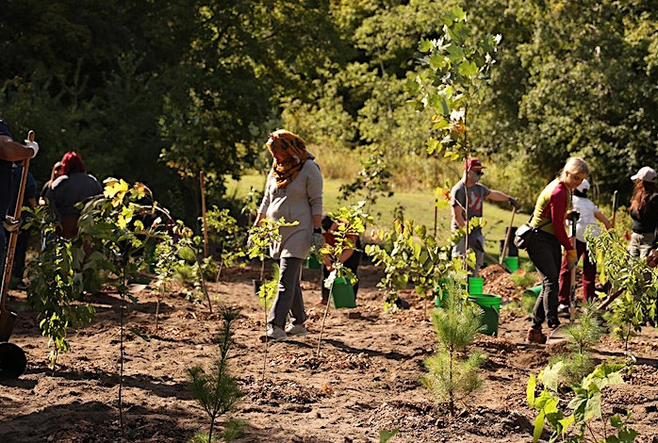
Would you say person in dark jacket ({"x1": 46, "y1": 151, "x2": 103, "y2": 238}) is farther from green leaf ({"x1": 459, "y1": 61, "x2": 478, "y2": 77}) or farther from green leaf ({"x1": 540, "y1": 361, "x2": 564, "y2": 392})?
green leaf ({"x1": 540, "y1": 361, "x2": 564, "y2": 392})

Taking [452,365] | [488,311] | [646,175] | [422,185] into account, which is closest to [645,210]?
[646,175]

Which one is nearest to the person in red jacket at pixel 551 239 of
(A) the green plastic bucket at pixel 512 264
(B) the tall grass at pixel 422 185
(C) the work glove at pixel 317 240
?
(C) the work glove at pixel 317 240

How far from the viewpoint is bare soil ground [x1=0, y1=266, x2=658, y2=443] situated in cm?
522

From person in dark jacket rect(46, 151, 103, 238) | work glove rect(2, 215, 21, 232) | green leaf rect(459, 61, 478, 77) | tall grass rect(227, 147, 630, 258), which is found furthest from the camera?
tall grass rect(227, 147, 630, 258)

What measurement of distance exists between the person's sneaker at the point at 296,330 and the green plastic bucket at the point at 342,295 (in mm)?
1196

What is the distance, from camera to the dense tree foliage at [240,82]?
15266mm

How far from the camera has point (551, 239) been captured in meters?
7.83

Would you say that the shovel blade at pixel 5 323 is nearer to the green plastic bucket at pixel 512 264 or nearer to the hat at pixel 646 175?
the hat at pixel 646 175

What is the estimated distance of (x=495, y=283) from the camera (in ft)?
38.6

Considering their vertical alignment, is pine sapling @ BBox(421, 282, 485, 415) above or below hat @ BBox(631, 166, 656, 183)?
below

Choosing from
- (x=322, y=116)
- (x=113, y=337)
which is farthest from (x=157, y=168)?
(x=322, y=116)

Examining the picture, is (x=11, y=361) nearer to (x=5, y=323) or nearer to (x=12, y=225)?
(x=5, y=323)

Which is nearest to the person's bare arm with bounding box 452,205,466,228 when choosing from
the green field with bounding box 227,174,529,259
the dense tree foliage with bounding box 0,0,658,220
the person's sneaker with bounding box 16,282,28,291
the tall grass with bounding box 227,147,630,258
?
the dense tree foliage with bounding box 0,0,658,220

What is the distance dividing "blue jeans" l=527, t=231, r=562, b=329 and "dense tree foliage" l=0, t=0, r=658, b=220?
572 cm
